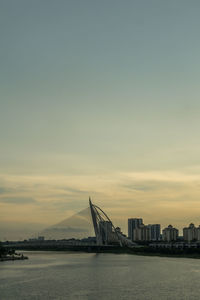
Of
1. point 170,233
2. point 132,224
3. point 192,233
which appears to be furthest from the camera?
point 132,224

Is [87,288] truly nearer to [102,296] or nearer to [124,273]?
[102,296]

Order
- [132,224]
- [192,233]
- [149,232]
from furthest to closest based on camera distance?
[132,224], [149,232], [192,233]

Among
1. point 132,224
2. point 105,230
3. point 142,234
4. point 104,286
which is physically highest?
point 105,230

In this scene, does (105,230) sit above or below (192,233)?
above

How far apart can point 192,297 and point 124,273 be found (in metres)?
16.5

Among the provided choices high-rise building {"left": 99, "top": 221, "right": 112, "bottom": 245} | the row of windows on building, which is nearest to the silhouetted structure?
high-rise building {"left": 99, "top": 221, "right": 112, "bottom": 245}

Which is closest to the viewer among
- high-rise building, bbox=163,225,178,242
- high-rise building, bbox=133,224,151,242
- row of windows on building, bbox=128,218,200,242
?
row of windows on building, bbox=128,218,200,242

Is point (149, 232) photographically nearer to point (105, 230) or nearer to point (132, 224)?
point (132, 224)

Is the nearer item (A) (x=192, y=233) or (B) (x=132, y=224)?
(A) (x=192, y=233)

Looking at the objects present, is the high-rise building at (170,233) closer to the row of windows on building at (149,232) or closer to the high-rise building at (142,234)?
the row of windows on building at (149,232)

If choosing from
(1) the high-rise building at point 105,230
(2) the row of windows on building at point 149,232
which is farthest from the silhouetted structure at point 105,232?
(2) the row of windows on building at point 149,232

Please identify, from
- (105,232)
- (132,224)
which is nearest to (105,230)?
(105,232)

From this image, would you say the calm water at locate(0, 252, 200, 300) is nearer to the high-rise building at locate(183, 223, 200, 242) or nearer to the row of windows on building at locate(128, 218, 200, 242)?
the row of windows on building at locate(128, 218, 200, 242)

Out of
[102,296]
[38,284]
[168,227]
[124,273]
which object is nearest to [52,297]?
[102,296]
